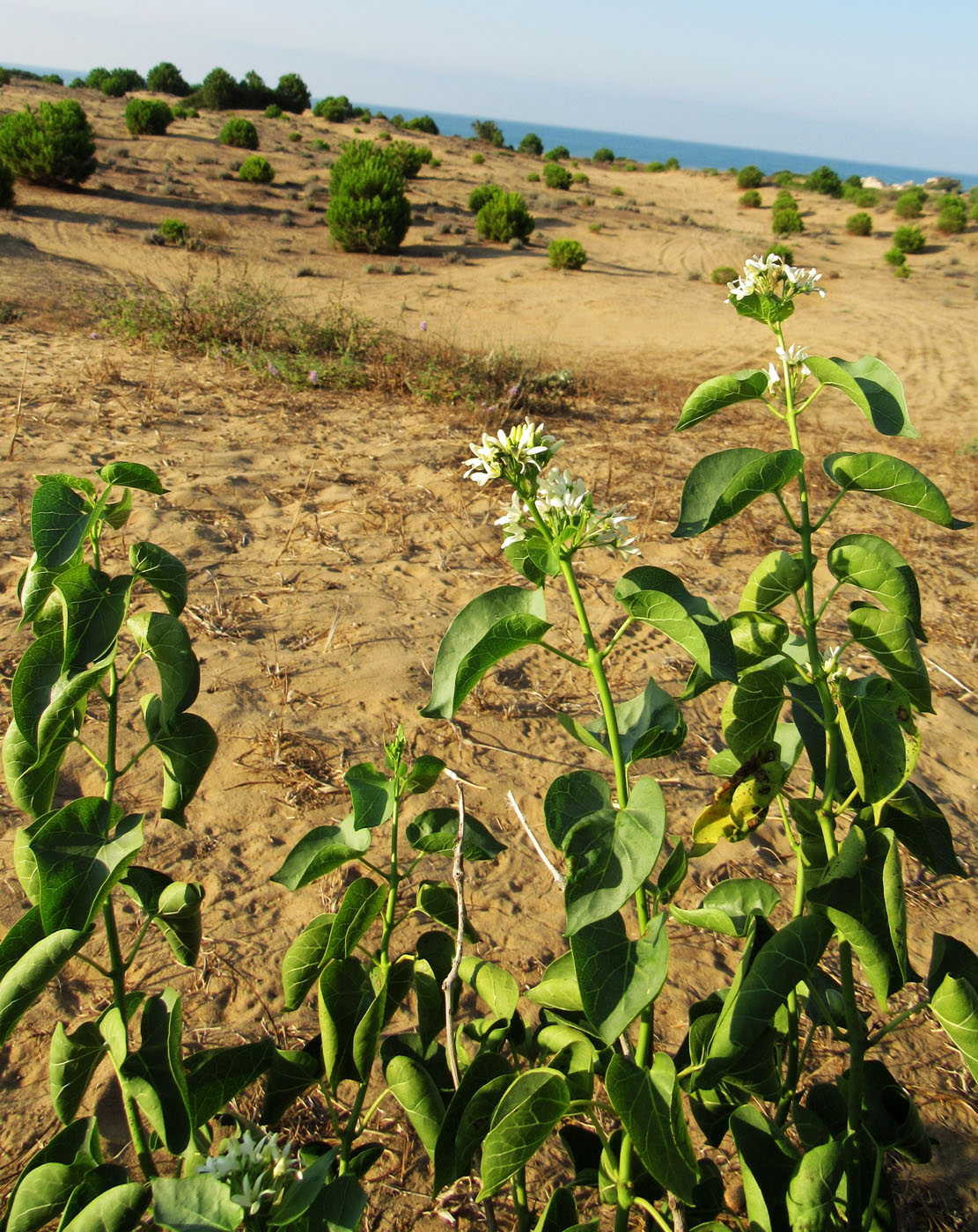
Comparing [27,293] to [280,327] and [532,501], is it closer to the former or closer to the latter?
[280,327]

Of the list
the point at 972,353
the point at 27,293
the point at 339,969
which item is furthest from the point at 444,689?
the point at 972,353

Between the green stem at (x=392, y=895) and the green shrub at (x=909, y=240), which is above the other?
the green stem at (x=392, y=895)

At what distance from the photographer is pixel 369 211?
51.3 ft

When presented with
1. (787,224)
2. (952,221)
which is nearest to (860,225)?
(952,221)

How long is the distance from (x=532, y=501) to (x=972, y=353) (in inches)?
530

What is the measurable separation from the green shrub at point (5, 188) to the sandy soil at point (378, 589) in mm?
3253

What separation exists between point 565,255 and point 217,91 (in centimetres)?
2887

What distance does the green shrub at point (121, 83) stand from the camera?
3800cm

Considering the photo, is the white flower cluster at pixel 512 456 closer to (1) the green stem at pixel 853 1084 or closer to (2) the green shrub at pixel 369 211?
(1) the green stem at pixel 853 1084

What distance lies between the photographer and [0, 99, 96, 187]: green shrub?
53.0 feet

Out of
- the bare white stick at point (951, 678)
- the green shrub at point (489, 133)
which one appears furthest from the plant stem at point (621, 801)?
the green shrub at point (489, 133)

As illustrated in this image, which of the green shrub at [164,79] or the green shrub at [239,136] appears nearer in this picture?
the green shrub at [239,136]

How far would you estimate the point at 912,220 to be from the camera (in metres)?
29.1

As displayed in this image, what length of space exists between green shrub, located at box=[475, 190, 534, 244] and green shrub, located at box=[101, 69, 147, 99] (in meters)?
28.0
